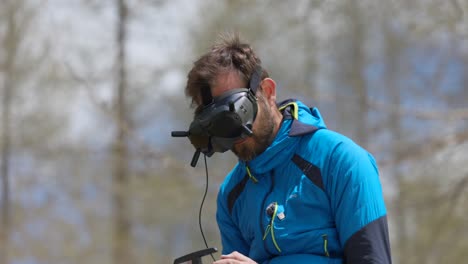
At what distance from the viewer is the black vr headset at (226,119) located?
2.53 meters

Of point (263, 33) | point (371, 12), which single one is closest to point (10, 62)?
point (263, 33)

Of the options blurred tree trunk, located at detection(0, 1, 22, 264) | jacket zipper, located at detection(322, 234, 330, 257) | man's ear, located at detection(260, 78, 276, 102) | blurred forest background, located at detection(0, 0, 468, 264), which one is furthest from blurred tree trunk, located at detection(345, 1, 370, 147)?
jacket zipper, located at detection(322, 234, 330, 257)

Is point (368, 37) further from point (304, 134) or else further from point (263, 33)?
point (304, 134)

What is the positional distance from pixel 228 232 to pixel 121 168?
1248 centimetres

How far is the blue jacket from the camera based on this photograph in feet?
7.80

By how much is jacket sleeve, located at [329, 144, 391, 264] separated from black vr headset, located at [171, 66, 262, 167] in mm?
351

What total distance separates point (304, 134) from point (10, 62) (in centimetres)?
1441

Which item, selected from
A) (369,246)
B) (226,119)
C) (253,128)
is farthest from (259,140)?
(369,246)

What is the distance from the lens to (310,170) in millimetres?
2504

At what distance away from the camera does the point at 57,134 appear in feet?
52.5

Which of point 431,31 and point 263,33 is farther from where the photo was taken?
point 263,33

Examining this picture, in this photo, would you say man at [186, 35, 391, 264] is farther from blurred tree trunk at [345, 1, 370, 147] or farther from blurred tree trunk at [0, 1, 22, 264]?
blurred tree trunk at [0, 1, 22, 264]

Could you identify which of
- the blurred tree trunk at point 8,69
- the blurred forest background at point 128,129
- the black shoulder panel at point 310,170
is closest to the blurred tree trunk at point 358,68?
the blurred forest background at point 128,129

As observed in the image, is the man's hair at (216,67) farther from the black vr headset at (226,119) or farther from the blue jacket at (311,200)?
the blue jacket at (311,200)
